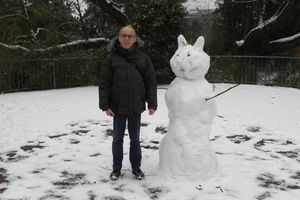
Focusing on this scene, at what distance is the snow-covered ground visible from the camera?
5516 mm

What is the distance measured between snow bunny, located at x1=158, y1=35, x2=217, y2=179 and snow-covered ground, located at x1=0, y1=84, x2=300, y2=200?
0.68 ft

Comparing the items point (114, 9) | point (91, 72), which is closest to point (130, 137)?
point (91, 72)

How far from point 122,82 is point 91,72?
33.3 ft

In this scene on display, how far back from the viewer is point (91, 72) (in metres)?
15.5

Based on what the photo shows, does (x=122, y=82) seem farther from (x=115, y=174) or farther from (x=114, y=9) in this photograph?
(x=114, y=9)

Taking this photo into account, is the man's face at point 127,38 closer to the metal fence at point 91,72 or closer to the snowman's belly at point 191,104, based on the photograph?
the snowman's belly at point 191,104

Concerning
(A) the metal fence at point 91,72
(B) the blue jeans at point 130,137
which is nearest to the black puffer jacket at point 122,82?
(B) the blue jeans at point 130,137

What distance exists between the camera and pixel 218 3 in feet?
66.6

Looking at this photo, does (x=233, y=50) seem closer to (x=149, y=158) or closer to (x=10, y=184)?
(x=149, y=158)

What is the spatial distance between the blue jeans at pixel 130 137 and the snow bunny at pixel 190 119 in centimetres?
41

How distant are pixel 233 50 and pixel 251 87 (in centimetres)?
423

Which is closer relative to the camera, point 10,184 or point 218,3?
point 10,184

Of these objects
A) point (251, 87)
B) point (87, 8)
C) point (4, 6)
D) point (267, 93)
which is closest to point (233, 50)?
point (251, 87)

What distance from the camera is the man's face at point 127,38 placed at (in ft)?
17.8
